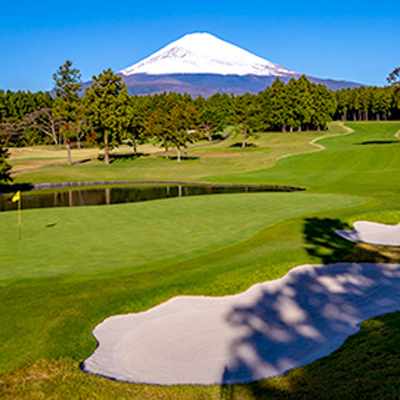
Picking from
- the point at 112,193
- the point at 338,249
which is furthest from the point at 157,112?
the point at 338,249

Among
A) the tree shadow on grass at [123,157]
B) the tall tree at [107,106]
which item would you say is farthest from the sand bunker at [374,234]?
the tree shadow on grass at [123,157]

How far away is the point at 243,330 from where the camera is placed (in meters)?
12.7

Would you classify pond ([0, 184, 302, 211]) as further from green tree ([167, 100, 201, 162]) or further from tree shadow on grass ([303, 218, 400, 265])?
tree shadow on grass ([303, 218, 400, 265])

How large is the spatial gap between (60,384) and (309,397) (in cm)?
512

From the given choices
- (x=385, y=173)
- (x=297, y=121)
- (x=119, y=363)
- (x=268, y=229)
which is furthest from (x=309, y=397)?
(x=297, y=121)

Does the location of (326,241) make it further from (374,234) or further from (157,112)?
(157,112)

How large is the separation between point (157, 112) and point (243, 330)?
87.0 metres

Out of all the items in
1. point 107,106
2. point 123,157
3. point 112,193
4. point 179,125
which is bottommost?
point 112,193

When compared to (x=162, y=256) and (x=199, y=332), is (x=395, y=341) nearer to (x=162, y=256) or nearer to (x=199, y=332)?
(x=199, y=332)

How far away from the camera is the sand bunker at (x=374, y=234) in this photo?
903 inches

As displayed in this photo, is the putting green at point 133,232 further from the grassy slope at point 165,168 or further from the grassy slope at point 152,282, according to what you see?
the grassy slope at point 165,168

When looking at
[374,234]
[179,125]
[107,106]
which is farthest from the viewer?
[179,125]

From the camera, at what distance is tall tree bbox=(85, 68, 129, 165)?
82938 millimetres

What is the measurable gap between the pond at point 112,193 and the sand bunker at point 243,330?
36.0 metres
